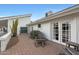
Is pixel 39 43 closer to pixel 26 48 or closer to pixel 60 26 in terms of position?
pixel 26 48

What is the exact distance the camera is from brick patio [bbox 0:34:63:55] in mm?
7266

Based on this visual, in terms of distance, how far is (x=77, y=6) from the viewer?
6.43 meters

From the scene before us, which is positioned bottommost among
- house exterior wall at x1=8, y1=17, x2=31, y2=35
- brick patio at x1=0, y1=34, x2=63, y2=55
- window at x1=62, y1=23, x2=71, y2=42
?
brick patio at x1=0, y1=34, x2=63, y2=55

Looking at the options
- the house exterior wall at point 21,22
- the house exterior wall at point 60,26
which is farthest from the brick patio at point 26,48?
the house exterior wall at point 60,26

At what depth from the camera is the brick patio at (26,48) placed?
7.27 metres

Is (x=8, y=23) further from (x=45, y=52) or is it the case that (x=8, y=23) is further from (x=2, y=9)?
(x=45, y=52)

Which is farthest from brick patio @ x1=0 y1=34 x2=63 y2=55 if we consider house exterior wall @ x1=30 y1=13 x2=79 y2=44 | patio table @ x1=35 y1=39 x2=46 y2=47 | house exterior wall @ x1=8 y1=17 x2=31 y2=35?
house exterior wall @ x1=30 y1=13 x2=79 y2=44

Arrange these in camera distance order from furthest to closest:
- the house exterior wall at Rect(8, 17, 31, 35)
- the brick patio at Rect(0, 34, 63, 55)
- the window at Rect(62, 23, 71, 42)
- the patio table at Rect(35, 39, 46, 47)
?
the window at Rect(62, 23, 71, 42)
the patio table at Rect(35, 39, 46, 47)
the house exterior wall at Rect(8, 17, 31, 35)
the brick patio at Rect(0, 34, 63, 55)

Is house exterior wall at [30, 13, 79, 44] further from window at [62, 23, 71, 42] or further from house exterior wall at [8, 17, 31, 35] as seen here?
house exterior wall at [8, 17, 31, 35]

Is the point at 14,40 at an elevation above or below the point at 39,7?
below

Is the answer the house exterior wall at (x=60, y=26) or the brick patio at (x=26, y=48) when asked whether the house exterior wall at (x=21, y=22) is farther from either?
the brick patio at (x=26, y=48)
